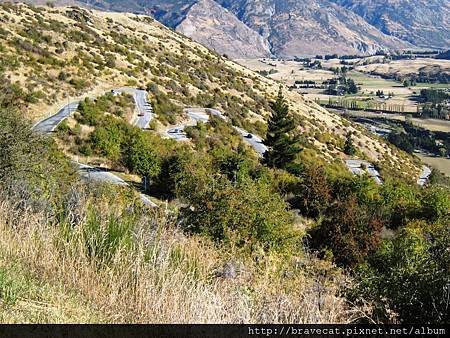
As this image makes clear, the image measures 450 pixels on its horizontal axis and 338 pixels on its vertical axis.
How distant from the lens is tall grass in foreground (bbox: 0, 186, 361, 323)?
14.5ft

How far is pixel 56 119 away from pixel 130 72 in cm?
2386

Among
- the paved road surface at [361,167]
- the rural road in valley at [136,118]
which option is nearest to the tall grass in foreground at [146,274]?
the rural road in valley at [136,118]

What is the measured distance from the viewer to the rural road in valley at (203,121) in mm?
39531

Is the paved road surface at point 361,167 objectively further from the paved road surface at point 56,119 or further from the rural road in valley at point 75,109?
the paved road surface at point 56,119

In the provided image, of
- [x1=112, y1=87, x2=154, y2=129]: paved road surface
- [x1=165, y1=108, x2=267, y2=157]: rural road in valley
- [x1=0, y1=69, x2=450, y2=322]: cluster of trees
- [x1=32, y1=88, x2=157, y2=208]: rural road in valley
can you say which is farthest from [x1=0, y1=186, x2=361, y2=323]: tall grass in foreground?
[x1=112, y1=87, x2=154, y2=129]: paved road surface

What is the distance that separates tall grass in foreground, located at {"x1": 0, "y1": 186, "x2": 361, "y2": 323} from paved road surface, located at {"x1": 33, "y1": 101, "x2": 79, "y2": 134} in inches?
929

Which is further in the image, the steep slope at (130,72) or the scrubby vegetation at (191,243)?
the steep slope at (130,72)

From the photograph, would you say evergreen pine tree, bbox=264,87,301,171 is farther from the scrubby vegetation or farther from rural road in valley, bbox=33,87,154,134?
the scrubby vegetation

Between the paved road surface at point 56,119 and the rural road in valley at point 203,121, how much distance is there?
753cm

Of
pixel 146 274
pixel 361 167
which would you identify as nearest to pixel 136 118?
pixel 361 167

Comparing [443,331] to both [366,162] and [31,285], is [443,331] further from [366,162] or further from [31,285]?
[366,162]

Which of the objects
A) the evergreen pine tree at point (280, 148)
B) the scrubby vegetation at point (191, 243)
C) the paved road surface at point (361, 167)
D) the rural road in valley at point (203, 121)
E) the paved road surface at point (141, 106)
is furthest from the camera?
the paved road surface at point (361, 167)

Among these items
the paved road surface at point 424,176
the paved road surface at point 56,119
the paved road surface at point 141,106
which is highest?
the paved road surface at point 56,119

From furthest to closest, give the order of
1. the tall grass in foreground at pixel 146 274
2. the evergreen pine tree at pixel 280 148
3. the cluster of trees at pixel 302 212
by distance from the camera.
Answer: the evergreen pine tree at pixel 280 148 → the cluster of trees at pixel 302 212 → the tall grass in foreground at pixel 146 274
